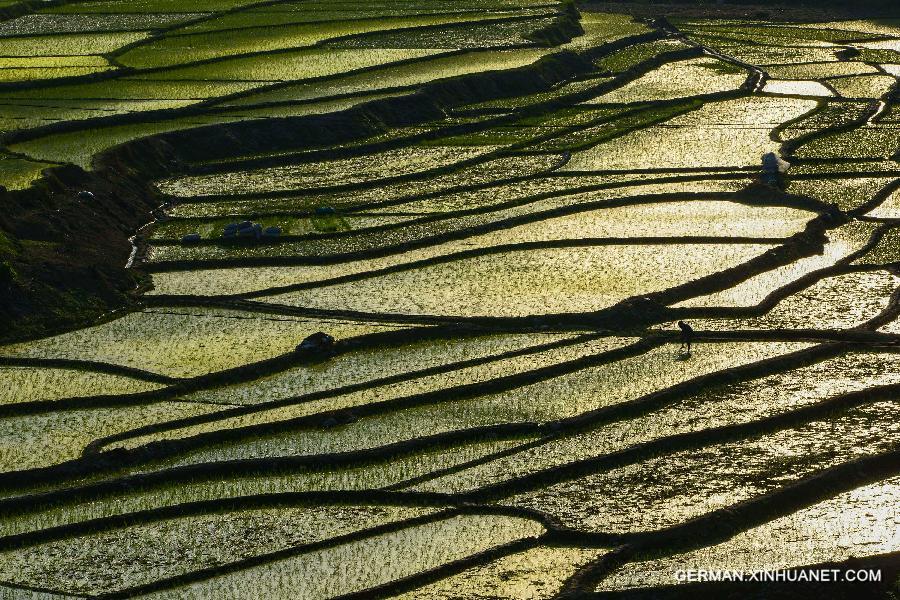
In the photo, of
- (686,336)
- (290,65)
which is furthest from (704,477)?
(290,65)

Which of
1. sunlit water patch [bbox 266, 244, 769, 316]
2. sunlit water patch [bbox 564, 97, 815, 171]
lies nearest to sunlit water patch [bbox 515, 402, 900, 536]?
sunlit water patch [bbox 266, 244, 769, 316]

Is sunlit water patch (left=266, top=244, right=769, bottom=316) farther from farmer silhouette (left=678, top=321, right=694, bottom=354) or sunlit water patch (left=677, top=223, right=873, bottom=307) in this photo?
farmer silhouette (left=678, top=321, right=694, bottom=354)

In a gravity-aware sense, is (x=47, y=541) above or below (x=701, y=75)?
below

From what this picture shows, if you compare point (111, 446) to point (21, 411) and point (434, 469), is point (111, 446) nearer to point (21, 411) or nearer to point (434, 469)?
point (21, 411)

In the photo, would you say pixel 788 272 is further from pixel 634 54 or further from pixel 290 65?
pixel 634 54

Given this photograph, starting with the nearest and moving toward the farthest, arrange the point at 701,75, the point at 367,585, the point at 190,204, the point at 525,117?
the point at 367,585 → the point at 190,204 → the point at 525,117 → the point at 701,75

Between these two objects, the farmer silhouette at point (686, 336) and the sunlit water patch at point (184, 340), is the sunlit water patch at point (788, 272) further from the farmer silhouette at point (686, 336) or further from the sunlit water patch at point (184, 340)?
the sunlit water patch at point (184, 340)

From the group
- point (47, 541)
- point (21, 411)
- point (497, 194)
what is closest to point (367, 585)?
point (47, 541)
